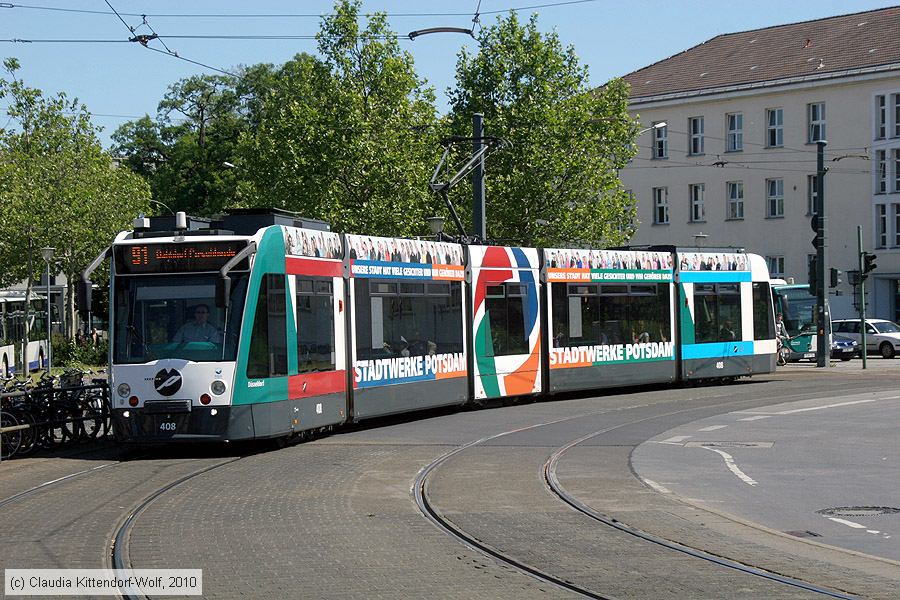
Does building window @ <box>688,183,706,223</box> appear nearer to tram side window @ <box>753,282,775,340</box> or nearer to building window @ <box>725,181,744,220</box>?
building window @ <box>725,181,744,220</box>

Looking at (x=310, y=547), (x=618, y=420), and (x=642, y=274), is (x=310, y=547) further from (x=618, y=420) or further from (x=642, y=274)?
(x=642, y=274)

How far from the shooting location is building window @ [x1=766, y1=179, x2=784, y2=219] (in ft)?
219

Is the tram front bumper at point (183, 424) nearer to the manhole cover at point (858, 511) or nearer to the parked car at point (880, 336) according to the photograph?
the manhole cover at point (858, 511)

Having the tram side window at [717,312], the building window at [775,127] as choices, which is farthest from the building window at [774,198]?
the tram side window at [717,312]

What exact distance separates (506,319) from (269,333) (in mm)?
8488

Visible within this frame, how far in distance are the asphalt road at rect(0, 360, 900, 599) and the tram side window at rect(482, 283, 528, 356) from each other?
10.8 ft

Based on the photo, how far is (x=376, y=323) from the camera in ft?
67.1

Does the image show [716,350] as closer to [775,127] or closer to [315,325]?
[315,325]

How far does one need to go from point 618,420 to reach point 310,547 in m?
12.6

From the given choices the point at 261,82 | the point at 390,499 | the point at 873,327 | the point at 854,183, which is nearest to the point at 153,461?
the point at 390,499

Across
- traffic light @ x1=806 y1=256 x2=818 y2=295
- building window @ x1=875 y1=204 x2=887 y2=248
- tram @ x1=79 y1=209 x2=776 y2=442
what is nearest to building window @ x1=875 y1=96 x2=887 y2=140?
building window @ x1=875 y1=204 x2=887 y2=248

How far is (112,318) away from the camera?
55.3 ft

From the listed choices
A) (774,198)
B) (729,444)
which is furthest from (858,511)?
(774,198)

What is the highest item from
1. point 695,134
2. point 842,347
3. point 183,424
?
point 695,134
